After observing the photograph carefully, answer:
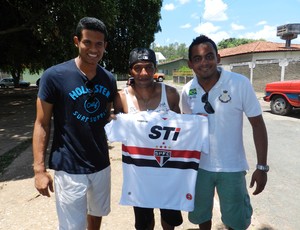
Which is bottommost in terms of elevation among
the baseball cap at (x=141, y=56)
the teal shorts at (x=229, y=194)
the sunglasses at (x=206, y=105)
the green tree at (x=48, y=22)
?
the teal shorts at (x=229, y=194)

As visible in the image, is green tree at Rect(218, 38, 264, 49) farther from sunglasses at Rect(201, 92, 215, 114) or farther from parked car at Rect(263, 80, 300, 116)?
sunglasses at Rect(201, 92, 215, 114)

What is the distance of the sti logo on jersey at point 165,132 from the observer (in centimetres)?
259

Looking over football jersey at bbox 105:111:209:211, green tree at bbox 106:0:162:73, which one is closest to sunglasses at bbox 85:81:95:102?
football jersey at bbox 105:111:209:211

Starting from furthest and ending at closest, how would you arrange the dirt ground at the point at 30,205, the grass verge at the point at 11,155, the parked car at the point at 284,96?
1. the parked car at the point at 284,96
2. the grass verge at the point at 11,155
3. the dirt ground at the point at 30,205

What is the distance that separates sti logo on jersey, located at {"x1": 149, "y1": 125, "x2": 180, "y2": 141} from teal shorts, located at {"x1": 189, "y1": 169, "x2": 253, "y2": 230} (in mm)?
441

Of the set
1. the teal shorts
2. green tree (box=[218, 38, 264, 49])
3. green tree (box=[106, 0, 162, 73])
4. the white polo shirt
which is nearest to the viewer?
the white polo shirt

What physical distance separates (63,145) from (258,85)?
78.2ft

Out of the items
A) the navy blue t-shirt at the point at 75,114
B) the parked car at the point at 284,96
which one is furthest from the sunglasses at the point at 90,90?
the parked car at the point at 284,96

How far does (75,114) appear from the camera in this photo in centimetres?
246

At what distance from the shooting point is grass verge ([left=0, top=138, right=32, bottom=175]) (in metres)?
6.14

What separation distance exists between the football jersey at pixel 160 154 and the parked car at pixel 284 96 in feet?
33.1

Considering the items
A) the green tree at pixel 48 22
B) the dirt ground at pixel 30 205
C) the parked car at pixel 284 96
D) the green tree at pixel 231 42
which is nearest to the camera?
the dirt ground at pixel 30 205

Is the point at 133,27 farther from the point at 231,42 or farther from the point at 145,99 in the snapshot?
the point at 231,42

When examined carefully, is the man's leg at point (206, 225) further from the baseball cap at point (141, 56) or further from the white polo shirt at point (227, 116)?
the baseball cap at point (141, 56)
